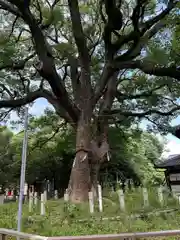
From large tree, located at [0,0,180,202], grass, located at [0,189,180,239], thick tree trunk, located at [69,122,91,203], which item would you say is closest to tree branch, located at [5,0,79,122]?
large tree, located at [0,0,180,202]

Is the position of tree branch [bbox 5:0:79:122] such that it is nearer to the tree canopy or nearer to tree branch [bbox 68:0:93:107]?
tree branch [bbox 68:0:93:107]

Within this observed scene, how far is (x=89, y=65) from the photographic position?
15500 millimetres

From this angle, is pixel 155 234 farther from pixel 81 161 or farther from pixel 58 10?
pixel 58 10

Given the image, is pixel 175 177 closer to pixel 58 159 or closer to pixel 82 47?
pixel 82 47

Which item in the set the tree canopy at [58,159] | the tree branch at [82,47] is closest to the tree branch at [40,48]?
the tree branch at [82,47]

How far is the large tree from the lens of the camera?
12852 mm

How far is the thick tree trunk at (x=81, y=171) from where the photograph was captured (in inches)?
507

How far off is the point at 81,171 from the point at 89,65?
17.4 ft

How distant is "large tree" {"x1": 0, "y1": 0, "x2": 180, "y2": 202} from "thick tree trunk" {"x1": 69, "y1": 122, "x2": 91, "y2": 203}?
4cm

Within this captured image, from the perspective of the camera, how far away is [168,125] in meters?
19.8

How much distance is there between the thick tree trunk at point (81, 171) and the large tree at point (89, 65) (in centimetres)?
4

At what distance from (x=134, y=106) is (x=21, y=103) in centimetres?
777

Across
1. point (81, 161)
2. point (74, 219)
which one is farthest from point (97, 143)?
point (74, 219)

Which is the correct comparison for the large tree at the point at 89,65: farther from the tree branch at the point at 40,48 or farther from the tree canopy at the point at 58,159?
the tree canopy at the point at 58,159
